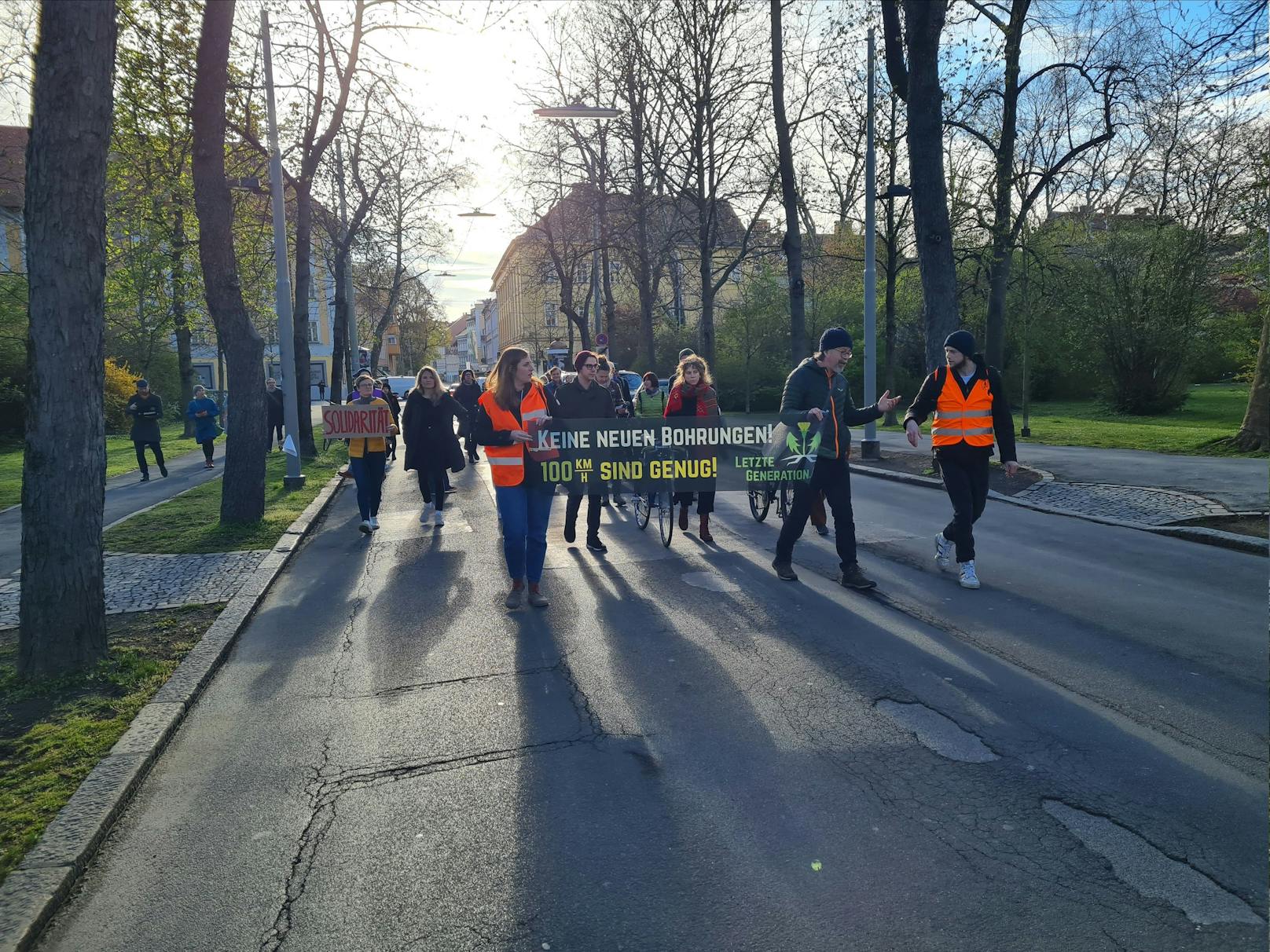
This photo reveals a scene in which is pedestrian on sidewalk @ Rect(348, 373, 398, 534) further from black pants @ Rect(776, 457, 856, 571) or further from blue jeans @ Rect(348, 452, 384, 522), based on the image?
black pants @ Rect(776, 457, 856, 571)

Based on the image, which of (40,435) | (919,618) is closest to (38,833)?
(40,435)

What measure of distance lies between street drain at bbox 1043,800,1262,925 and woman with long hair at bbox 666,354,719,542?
6.35 metres

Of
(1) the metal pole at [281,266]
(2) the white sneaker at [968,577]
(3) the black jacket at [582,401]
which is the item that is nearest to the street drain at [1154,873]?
(2) the white sneaker at [968,577]

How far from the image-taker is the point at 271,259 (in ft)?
76.0

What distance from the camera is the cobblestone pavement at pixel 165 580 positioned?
7.66 meters

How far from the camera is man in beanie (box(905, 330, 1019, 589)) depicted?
747 centimetres

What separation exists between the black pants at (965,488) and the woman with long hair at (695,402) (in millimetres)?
2907

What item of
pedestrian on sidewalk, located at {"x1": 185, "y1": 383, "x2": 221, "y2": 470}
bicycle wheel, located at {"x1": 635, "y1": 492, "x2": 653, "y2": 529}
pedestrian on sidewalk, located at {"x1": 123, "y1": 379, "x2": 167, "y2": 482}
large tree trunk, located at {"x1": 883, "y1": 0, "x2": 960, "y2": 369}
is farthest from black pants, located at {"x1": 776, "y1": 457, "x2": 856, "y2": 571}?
pedestrian on sidewalk, located at {"x1": 185, "y1": 383, "x2": 221, "y2": 470}

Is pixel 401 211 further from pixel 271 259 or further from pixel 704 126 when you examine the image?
pixel 704 126

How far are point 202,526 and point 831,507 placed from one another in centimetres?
807

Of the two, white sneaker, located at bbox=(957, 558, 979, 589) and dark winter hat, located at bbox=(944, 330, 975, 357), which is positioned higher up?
dark winter hat, located at bbox=(944, 330, 975, 357)

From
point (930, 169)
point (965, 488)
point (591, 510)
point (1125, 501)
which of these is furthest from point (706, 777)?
point (930, 169)

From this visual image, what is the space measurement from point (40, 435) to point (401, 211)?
26207 mm

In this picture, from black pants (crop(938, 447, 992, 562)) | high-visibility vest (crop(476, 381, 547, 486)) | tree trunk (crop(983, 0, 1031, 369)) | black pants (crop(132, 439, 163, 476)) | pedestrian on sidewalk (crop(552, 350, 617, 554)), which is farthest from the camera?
black pants (crop(132, 439, 163, 476))
